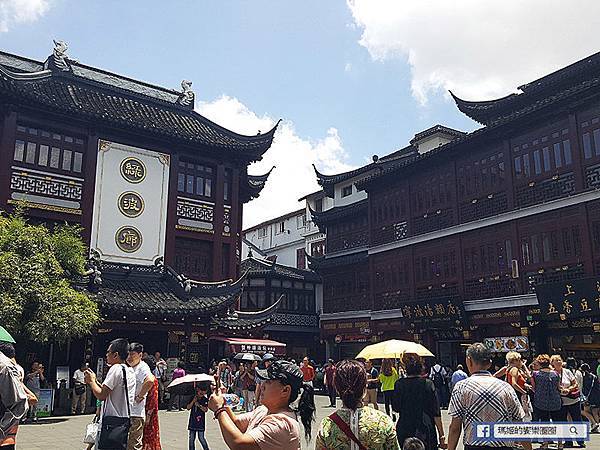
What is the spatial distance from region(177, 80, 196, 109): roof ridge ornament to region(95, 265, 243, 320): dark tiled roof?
8375 millimetres

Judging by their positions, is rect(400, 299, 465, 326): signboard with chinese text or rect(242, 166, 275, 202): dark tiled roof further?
rect(242, 166, 275, 202): dark tiled roof

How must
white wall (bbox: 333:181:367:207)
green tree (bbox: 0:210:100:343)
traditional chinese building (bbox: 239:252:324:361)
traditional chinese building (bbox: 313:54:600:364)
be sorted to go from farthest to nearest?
traditional chinese building (bbox: 239:252:324:361) < white wall (bbox: 333:181:367:207) < traditional chinese building (bbox: 313:54:600:364) < green tree (bbox: 0:210:100:343)

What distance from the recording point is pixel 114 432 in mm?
6184

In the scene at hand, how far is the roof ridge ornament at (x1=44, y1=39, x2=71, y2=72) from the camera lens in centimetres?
2386

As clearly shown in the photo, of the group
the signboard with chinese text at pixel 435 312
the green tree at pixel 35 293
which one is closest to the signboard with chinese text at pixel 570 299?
the signboard with chinese text at pixel 435 312

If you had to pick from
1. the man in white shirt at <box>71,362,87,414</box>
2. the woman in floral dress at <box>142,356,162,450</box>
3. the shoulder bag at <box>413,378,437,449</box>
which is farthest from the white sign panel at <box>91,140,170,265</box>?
the shoulder bag at <box>413,378,437,449</box>

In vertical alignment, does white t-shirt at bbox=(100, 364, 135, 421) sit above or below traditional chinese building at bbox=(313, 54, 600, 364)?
below

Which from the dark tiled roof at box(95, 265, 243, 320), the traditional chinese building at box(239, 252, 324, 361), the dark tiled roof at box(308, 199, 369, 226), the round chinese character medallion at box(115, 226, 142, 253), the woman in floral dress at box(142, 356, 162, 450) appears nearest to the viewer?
the woman in floral dress at box(142, 356, 162, 450)

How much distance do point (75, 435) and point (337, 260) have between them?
21113 millimetres

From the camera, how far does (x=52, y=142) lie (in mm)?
21906

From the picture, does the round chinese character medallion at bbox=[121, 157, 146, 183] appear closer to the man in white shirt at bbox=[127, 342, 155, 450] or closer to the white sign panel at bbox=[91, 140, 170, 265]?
the white sign panel at bbox=[91, 140, 170, 265]

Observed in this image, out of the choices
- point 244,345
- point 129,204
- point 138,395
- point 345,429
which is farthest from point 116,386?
point 244,345

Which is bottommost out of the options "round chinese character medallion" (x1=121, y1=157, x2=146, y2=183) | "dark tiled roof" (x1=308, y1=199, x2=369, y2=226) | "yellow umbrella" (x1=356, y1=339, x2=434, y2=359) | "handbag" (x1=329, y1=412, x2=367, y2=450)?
"handbag" (x1=329, y1=412, x2=367, y2=450)
